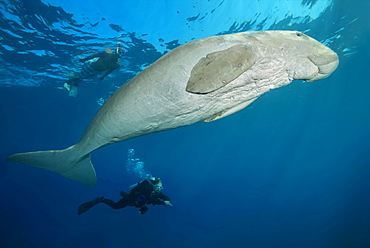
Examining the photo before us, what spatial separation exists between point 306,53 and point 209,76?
1.07 meters

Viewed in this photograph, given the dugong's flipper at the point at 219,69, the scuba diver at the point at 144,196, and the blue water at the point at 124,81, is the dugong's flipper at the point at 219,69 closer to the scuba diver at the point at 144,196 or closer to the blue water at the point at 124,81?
the scuba diver at the point at 144,196

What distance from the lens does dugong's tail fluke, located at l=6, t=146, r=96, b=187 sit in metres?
3.08

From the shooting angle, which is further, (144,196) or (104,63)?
(104,63)

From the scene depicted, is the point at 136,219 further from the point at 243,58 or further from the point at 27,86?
the point at 243,58

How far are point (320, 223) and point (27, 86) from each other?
154 ft

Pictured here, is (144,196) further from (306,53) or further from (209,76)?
(306,53)

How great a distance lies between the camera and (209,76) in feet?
5.51

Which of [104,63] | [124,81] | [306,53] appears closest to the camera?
[306,53]

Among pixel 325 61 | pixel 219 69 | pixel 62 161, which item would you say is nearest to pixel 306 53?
pixel 325 61

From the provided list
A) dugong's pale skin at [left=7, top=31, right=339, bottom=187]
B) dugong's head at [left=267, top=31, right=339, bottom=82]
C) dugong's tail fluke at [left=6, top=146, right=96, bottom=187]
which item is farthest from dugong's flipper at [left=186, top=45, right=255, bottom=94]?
dugong's tail fluke at [left=6, top=146, right=96, bottom=187]

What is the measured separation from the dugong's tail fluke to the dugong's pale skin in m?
1.09

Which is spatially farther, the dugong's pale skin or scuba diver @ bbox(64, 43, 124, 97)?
scuba diver @ bbox(64, 43, 124, 97)

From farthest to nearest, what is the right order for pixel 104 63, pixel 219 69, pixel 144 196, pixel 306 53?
pixel 104 63 < pixel 144 196 < pixel 306 53 < pixel 219 69

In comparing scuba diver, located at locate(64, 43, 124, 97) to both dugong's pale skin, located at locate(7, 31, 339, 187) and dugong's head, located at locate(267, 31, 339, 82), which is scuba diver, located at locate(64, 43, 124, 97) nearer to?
dugong's pale skin, located at locate(7, 31, 339, 187)
